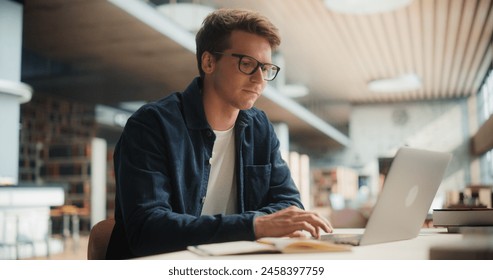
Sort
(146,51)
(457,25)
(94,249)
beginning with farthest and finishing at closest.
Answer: (457,25) → (146,51) → (94,249)

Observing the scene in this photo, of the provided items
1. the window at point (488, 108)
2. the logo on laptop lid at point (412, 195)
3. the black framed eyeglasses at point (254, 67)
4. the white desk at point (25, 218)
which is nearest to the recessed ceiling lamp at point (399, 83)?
the window at point (488, 108)

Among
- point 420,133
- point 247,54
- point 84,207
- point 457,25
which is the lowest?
point 84,207

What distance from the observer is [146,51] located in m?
6.93

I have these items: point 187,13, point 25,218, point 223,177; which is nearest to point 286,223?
point 223,177

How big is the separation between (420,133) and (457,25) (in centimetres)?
827

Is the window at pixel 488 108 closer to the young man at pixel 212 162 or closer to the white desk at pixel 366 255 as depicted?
the young man at pixel 212 162

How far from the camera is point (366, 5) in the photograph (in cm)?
626

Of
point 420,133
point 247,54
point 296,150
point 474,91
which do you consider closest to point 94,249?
point 247,54

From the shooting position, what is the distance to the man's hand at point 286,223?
1214 millimetres

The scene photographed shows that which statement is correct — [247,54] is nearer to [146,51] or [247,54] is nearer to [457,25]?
[146,51]

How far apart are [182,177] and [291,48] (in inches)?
357

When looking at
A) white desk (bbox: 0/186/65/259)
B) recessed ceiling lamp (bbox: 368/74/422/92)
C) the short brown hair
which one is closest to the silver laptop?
the short brown hair

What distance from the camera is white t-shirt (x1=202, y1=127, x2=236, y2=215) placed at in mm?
1692

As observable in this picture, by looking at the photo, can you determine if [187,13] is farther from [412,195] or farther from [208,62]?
[412,195]
